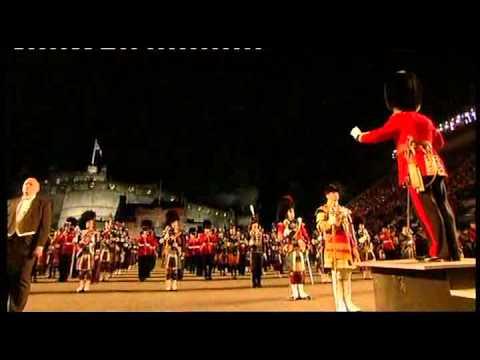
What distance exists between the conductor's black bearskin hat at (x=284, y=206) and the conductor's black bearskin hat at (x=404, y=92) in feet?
4.29

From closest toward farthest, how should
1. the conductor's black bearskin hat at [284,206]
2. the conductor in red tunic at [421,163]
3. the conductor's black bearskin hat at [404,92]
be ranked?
the conductor in red tunic at [421,163]
the conductor's black bearskin hat at [404,92]
the conductor's black bearskin hat at [284,206]

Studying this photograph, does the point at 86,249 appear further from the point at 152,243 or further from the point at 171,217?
the point at 171,217

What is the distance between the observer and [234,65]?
4.77m

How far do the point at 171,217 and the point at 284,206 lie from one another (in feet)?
3.89

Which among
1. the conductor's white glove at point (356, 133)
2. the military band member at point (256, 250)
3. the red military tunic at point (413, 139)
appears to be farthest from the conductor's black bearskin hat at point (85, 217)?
Answer: the red military tunic at point (413, 139)

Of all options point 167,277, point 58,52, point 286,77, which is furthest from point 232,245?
point 58,52

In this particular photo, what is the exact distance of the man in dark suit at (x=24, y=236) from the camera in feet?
14.9

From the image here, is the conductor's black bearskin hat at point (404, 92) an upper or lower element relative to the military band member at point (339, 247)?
upper

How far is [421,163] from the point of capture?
13.5ft

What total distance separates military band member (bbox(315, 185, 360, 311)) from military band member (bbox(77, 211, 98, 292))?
2372 mm

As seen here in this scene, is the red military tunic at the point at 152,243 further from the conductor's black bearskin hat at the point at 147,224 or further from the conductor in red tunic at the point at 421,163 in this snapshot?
the conductor in red tunic at the point at 421,163

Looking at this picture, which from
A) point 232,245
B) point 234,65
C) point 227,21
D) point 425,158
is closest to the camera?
point 425,158

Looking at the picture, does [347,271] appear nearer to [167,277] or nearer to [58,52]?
[167,277]

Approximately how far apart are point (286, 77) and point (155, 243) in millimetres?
2215
